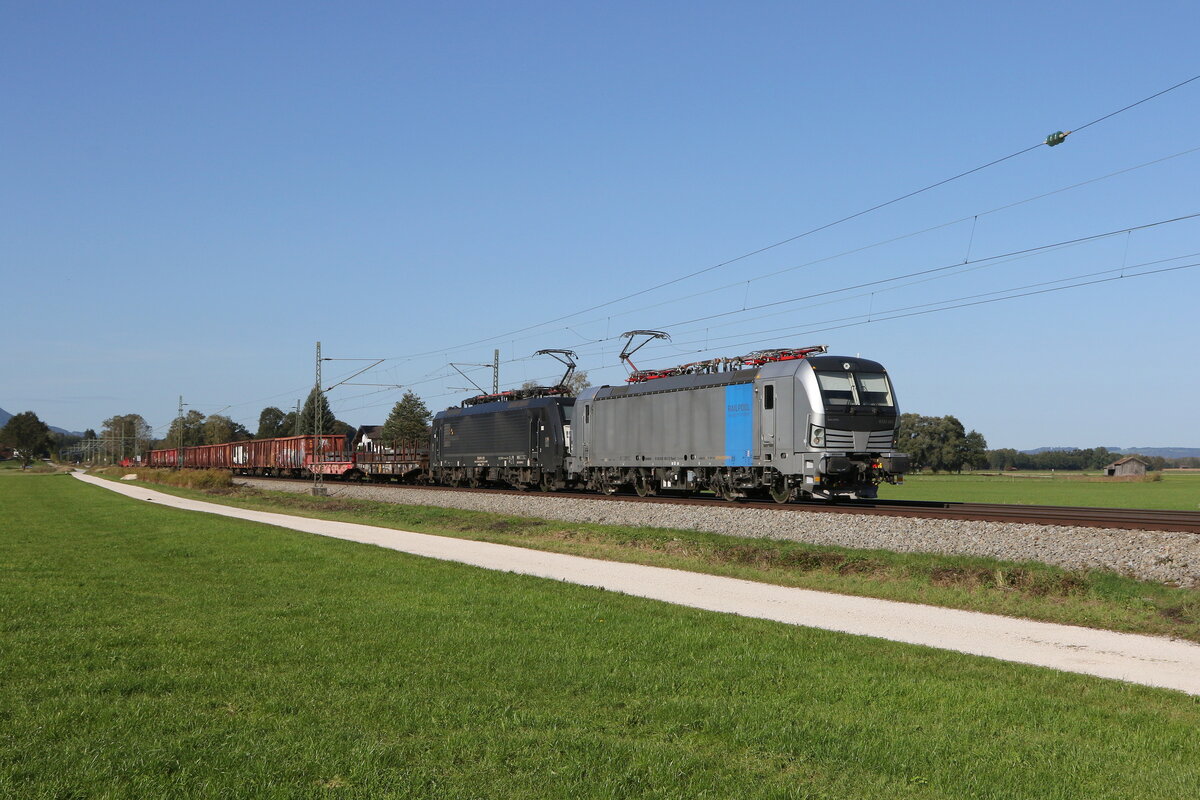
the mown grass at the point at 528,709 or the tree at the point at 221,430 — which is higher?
the tree at the point at 221,430

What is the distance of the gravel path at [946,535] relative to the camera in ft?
51.7

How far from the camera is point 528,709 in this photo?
25.2 feet

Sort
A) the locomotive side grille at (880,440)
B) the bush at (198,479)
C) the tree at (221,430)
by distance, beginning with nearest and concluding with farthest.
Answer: the locomotive side grille at (880,440)
the bush at (198,479)
the tree at (221,430)

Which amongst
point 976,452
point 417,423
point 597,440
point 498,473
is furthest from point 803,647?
point 976,452

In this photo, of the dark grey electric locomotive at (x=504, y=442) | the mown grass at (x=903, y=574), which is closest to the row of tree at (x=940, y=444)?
the dark grey electric locomotive at (x=504, y=442)

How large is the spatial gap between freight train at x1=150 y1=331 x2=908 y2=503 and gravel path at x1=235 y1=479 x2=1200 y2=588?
3027 mm

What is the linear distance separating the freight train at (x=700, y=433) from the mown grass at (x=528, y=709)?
14.8 m

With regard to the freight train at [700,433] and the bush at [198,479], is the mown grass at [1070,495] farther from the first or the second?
the bush at [198,479]

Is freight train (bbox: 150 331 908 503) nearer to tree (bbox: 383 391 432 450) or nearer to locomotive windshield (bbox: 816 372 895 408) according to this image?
locomotive windshield (bbox: 816 372 895 408)

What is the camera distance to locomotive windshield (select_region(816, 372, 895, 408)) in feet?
88.3

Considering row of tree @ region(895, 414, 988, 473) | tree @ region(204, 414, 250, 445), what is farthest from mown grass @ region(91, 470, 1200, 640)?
tree @ region(204, 414, 250, 445)

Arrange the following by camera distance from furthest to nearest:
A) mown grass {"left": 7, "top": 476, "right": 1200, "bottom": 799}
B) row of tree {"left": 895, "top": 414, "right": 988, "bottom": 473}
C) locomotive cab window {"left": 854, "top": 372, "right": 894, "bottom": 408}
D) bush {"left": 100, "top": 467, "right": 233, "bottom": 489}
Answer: row of tree {"left": 895, "top": 414, "right": 988, "bottom": 473} → bush {"left": 100, "top": 467, "right": 233, "bottom": 489} → locomotive cab window {"left": 854, "top": 372, "right": 894, "bottom": 408} → mown grass {"left": 7, "top": 476, "right": 1200, "bottom": 799}

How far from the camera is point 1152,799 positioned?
5957mm

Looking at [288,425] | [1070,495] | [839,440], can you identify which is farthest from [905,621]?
[288,425]
